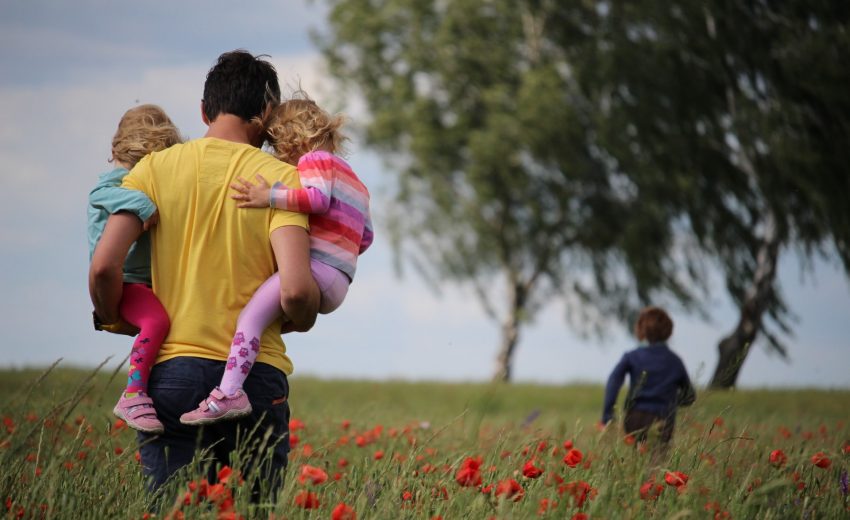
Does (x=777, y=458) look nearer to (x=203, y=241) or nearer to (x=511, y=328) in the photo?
(x=203, y=241)

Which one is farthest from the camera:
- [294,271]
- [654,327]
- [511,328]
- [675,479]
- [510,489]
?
[511,328]

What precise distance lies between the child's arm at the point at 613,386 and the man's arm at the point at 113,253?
162 inches

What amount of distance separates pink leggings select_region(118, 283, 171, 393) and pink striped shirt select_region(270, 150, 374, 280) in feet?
1.88

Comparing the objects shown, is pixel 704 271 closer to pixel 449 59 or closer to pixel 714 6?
pixel 714 6

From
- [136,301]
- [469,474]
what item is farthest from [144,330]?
[469,474]

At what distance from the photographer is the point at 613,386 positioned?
6.75 m

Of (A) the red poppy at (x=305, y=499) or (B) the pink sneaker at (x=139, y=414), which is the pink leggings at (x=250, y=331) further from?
(A) the red poppy at (x=305, y=499)

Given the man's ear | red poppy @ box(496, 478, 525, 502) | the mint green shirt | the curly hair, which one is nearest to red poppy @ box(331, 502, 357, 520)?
red poppy @ box(496, 478, 525, 502)

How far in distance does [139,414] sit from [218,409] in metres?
0.28

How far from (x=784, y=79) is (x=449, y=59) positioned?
26.4 feet

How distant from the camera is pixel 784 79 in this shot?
53.9ft

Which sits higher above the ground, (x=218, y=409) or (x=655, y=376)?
(x=655, y=376)

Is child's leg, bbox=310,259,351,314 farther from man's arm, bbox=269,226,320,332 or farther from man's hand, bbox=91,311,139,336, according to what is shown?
man's hand, bbox=91,311,139,336

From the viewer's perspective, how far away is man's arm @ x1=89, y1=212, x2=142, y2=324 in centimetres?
312
